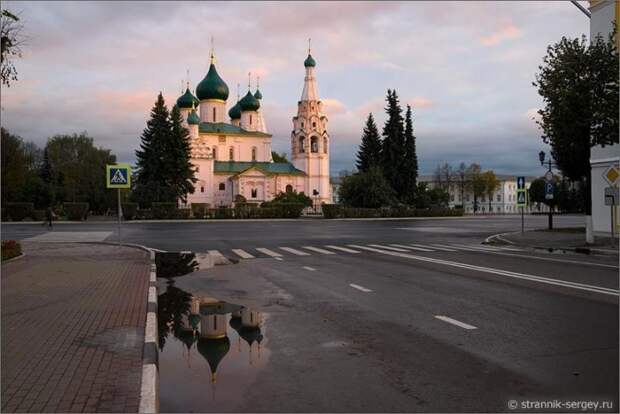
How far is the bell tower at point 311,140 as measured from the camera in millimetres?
91250

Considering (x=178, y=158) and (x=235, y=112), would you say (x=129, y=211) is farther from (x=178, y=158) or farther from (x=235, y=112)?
(x=235, y=112)

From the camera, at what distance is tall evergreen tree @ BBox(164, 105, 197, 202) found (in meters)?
69.4

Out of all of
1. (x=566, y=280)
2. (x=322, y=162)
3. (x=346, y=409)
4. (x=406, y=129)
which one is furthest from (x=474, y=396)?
(x=322, y=162)

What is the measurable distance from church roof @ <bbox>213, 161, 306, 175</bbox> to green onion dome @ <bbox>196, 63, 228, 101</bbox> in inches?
452

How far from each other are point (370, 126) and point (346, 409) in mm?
79810

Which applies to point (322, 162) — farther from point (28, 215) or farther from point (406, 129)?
point (28, 215)

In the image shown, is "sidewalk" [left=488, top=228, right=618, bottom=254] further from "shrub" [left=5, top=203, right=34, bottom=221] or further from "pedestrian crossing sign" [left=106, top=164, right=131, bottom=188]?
"shrub" [left=5, top=203, right=34, bottom=221]

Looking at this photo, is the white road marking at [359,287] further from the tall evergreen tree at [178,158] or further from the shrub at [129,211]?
the tall evergreen tree at [178,158]

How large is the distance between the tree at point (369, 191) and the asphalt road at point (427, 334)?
174ft

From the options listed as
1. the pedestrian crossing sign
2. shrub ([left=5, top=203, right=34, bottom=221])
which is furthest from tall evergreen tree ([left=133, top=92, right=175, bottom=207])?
the pedestrian crossing sign

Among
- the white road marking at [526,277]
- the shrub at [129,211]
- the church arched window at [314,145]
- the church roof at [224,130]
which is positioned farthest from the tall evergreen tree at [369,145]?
the white road marking at [526,277]

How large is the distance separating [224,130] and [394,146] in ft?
108

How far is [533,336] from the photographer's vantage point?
7.26 meters

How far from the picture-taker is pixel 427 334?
24.6 ft
